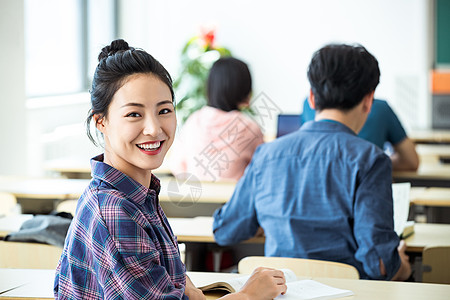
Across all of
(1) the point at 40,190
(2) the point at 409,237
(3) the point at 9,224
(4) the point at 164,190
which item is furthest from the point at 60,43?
(2) the point at 409,237

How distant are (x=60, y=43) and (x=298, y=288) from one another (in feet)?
17.0

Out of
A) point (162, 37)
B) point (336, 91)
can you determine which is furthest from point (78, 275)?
point (162, 37)

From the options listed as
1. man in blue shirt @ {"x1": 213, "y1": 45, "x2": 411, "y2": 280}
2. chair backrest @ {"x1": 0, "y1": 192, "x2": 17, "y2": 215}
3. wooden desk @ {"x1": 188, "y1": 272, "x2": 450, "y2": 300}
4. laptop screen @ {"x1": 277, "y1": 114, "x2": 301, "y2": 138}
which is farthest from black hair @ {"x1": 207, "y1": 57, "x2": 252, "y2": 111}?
wooden desk @ {"x1": 188, "y1": 272, "x2": 450, "y2": 300}

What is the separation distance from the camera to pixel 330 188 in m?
2.01

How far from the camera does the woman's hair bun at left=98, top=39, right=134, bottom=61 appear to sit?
4.48 ft

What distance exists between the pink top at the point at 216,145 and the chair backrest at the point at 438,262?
1344 millimetres

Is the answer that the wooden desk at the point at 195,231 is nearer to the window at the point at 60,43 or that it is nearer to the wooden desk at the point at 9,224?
the wooden desk at the point at 9,224

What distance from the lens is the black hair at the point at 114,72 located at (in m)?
1.31

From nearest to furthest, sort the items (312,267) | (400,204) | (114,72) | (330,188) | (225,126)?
(114,72) → (312,267) → (330,188) → (400,204) → (225,126)

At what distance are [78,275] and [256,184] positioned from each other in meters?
0.99

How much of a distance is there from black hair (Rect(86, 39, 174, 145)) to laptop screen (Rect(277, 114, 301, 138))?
205 cm

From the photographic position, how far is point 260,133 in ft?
11.3

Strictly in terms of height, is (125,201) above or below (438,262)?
above

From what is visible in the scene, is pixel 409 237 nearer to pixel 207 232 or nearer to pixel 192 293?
pixel 207 232
